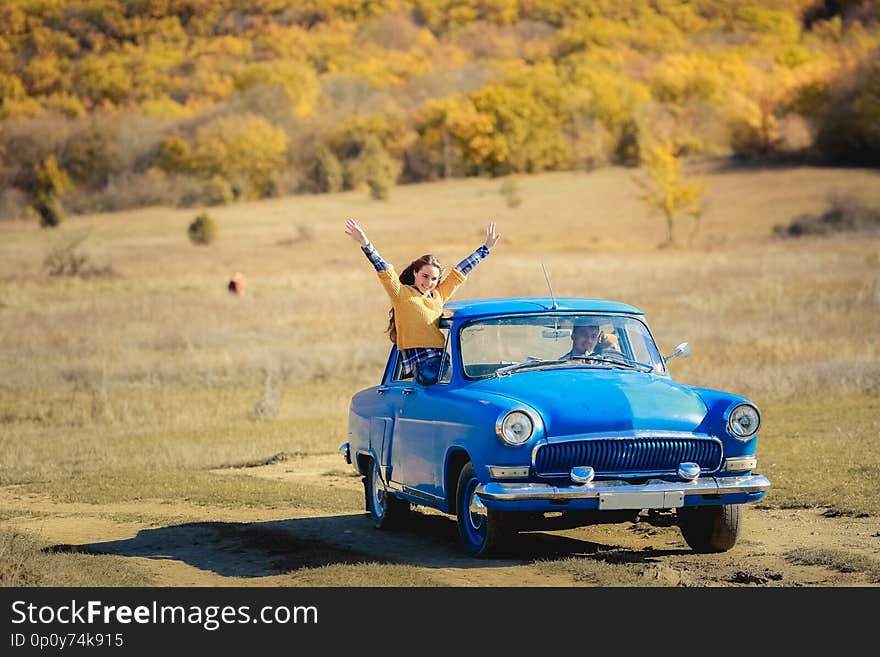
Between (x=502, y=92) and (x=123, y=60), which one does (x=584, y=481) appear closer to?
(x=502, y=92)

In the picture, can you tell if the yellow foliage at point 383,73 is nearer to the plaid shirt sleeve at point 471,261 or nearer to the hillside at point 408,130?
the hillside at point 408,130

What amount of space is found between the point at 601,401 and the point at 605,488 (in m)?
0.65

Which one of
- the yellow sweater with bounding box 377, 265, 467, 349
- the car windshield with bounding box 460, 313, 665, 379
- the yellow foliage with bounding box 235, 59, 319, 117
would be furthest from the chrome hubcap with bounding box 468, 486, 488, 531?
the yellow foliage with bounding box 235, 59, 319, 117

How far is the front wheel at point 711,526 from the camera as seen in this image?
9.81 m

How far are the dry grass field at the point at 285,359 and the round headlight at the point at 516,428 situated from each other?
900 mm

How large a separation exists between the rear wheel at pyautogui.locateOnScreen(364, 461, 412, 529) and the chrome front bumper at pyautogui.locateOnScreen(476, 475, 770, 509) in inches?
92.6

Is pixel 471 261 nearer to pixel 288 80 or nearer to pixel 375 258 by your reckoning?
pixel 375 258

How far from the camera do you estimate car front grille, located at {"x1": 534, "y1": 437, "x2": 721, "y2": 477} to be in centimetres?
927

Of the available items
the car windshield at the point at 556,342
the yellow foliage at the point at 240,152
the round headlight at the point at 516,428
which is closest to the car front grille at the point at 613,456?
the round headlight at the point at 516,428

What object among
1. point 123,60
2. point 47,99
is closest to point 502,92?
point 47,99

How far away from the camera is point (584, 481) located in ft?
29.9

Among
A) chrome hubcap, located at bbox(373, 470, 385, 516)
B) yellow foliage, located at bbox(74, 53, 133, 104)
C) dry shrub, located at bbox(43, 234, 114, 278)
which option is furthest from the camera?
yellow foliage, located at bbox(74, 53, 133, 104)

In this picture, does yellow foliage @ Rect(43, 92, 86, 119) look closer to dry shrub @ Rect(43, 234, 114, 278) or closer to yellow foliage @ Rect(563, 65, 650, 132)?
yellow foliage @ Rect(563, 65, 650, 132)

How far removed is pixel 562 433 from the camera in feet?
30.4
